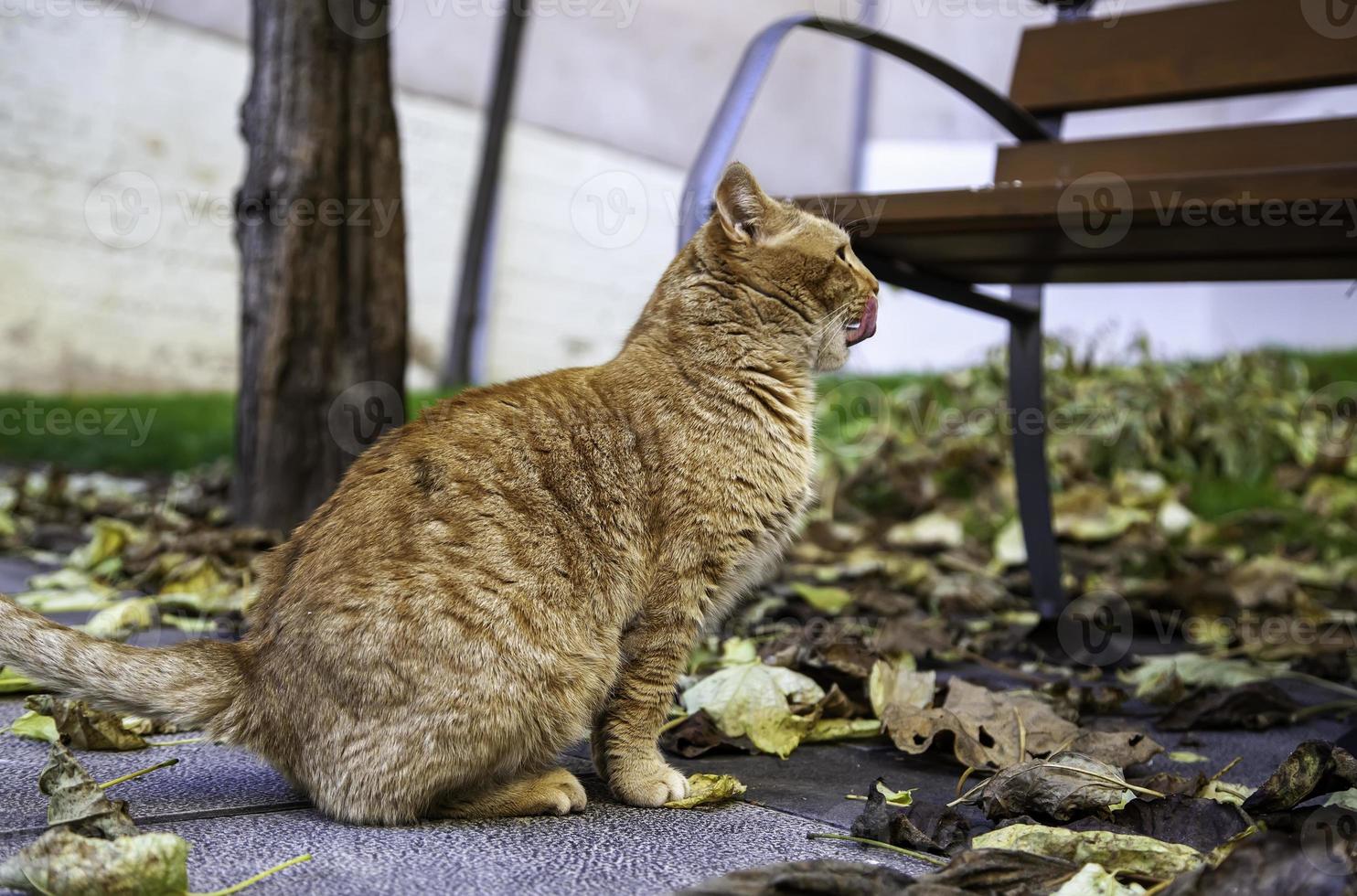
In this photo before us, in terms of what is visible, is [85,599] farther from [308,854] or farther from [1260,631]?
[1260,631]

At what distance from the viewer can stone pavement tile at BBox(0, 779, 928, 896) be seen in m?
1.31

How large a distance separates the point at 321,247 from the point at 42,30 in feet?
15.3

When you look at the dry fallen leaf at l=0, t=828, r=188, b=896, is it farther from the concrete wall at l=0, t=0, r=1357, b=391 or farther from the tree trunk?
the concrete wall at l=0, t=0, r=1357, b=391

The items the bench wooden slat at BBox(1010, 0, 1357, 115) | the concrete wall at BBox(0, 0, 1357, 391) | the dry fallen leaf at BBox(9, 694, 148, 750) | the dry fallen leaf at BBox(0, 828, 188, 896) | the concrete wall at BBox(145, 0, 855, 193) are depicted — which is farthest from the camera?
the concrete wall at BBox(145, 0, 855, 193)

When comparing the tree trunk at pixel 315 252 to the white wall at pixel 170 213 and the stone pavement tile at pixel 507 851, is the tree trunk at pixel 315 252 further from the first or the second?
the white wall at pixel 170 213

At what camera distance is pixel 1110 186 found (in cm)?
200

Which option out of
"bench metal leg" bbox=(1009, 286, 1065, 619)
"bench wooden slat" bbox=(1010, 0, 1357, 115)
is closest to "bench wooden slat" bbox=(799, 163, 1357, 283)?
"bench metal leg" bbox=(1009, 286, 1065, 619)

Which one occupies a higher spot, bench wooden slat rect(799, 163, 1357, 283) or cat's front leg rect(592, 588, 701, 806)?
bench wooden slat rect(799, 163, 1357, 283)

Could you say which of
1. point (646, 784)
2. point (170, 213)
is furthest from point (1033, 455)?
point (170, 213)

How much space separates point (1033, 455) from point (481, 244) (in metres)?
5.32

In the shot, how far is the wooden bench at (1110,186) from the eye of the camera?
197 centimetres

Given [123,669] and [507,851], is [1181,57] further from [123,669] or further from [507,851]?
[123,669]

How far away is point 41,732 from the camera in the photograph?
72.4 inches

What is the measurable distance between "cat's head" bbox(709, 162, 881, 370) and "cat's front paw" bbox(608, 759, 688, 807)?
0.79 meters
